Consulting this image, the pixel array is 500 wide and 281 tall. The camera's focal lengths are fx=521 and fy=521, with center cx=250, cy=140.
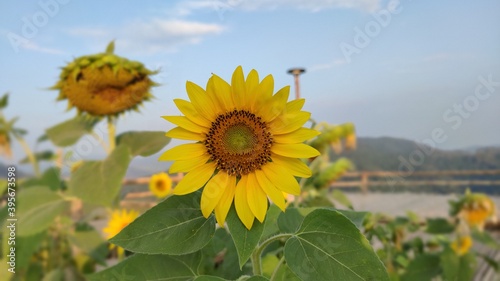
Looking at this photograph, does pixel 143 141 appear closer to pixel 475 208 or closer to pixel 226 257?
pixel 226 257

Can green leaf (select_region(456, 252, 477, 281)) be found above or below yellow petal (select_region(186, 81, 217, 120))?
below

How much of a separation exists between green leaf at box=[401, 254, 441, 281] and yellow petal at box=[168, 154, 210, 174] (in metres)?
0.74

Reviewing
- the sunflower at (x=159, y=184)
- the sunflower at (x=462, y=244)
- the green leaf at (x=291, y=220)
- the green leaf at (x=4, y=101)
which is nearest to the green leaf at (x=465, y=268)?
the sunflower at (x=462, y=244)

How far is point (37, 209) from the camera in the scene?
682mm

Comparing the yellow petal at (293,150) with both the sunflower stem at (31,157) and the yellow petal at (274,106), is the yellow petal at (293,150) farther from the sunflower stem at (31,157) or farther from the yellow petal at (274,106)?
the sunflower stem at (31,157)

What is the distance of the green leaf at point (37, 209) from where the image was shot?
2.08 feet

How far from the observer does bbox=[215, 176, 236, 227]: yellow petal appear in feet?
0.83

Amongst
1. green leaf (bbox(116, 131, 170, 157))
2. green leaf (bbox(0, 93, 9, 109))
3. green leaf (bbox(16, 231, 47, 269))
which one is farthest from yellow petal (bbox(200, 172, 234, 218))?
green leaf (bbox(0, 93, 9, 109))

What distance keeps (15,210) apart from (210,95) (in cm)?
52

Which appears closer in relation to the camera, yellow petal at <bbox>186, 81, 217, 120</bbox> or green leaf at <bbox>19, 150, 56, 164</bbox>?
yellow petal at <bbox>186, 81, 217, 120</bbox>

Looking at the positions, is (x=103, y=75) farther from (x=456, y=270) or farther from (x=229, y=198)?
(x=456, y=270)

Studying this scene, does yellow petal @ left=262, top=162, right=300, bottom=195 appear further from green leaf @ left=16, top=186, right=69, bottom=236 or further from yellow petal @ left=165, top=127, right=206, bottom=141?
green leaf @ left=16, top=186, right=69, bottom=236

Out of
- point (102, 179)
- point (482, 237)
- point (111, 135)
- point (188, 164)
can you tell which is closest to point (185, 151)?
point (188, 164)

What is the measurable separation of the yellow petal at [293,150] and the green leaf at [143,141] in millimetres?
236
